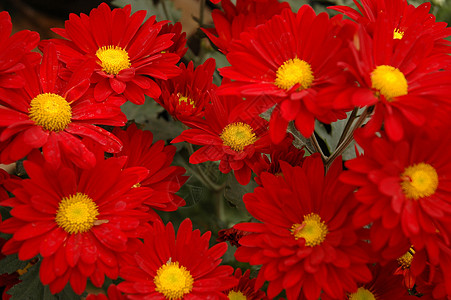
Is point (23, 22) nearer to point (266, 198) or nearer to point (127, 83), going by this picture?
point (127, 83)

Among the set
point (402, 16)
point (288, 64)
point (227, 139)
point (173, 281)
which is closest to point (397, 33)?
point (402, 16)

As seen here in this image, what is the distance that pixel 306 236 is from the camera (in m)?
0.78

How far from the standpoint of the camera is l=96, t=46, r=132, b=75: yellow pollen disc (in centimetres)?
89

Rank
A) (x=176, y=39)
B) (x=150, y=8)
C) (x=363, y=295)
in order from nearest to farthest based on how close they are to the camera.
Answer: (x=363, y=295), (x=176, y=39), (x=150, y=8)

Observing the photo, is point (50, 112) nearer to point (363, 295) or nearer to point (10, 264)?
point (10, 264)

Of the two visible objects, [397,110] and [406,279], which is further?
[406,279]

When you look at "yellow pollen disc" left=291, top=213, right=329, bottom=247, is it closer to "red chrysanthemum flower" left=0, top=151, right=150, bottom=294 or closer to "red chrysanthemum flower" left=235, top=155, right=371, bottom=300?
"red chrysanthemum flower" left=235, top=155, right=371, bottom=300

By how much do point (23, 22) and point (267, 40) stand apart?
1.64m

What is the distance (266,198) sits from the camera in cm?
79

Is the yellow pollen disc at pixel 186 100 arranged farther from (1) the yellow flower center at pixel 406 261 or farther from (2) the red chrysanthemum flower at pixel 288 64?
(1) the yellow flower center at pixel 406 261

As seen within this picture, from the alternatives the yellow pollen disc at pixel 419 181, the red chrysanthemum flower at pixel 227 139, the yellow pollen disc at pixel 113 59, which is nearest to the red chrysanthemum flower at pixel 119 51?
the yellow pollen disc at pixel 113 59

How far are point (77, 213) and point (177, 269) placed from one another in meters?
0.19

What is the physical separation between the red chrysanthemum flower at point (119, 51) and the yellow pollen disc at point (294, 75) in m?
0.22

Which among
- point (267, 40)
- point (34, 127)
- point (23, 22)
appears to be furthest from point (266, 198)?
point (23, 22)
